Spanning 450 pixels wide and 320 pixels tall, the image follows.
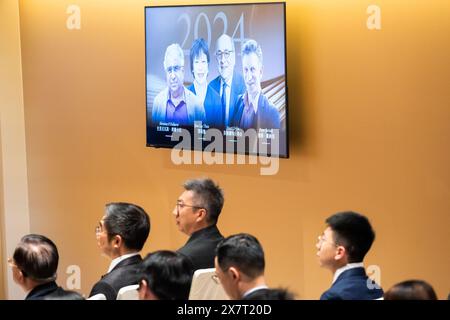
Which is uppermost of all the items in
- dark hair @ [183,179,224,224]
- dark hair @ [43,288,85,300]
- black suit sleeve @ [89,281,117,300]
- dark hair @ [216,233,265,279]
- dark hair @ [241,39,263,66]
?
dark hair @ [241,39,263,66]

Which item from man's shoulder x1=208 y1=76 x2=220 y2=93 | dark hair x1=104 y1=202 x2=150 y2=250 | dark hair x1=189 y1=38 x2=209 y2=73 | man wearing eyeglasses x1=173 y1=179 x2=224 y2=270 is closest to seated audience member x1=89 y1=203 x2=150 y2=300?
dark hair x1=104 y1=202 x2=150 y2=250

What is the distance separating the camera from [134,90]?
6289mm

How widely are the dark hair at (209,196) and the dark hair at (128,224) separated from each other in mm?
401

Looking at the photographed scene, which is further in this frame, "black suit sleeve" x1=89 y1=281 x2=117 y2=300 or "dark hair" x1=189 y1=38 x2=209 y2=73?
"dark hair" x1=189 y1=38 x2=209 y2=73

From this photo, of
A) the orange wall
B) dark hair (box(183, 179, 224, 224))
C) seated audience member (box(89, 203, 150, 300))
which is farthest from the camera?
the orange wall

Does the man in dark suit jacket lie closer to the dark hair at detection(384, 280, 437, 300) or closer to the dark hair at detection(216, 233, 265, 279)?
the dark hair at detection(216, 233, 265, 279)

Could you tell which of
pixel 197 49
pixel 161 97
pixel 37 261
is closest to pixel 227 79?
pixel 197 49

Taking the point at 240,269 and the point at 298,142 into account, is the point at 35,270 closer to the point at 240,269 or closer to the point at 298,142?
the point at 240,269

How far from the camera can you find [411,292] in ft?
10.2

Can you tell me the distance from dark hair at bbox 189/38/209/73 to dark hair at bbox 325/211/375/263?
1993mm

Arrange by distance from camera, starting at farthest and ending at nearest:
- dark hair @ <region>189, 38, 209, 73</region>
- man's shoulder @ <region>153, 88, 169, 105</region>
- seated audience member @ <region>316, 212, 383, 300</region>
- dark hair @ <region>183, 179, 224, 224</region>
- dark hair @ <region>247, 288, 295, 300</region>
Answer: man's shoulder @ <region>153, 88, 169, 105</region> < dark hair @ <region>189, 38, 209, 73</region> < dark hair @ <region>183, 179, 224, 224</region> < seated audience member @ <region>316, 212, 383, 300</region> < dark hair @ <region>247, 288, 295, 300</region>

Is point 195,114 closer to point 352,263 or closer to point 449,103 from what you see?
point 449,103

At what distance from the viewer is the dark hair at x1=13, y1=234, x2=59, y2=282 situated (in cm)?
399
